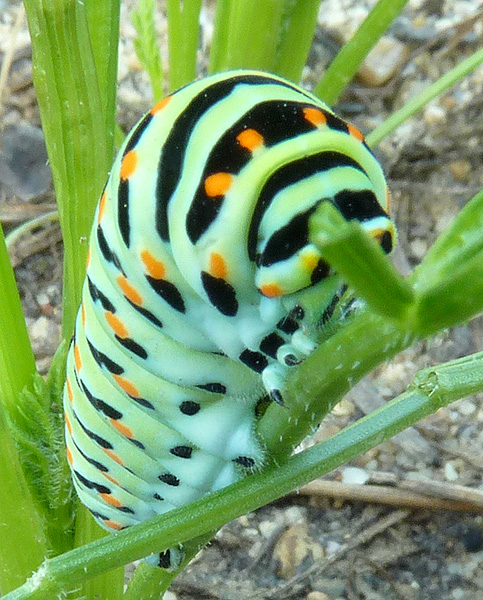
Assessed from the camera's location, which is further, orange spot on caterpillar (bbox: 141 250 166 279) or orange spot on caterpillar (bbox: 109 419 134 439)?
orange spot on caterpillar (bbox: 109 419 134 439)

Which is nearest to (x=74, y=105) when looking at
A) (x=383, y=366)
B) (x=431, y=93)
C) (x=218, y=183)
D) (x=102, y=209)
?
(x=102, y=209)

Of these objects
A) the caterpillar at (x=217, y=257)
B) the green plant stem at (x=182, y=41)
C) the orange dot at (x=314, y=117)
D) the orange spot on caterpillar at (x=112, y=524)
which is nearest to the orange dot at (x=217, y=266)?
the caterpillar at (x=217, y=257)

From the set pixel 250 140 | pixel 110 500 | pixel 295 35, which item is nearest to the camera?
pixel 250 140

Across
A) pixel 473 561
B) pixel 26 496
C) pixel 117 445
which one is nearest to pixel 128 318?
pixel 117 445

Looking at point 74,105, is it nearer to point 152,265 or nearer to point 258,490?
point 152,265

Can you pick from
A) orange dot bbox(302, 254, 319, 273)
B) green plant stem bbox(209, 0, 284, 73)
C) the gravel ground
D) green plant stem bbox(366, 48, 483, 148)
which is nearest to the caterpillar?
orange dot bbox(302, 254, 319, 273)

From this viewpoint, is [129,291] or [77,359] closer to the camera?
[129,291]

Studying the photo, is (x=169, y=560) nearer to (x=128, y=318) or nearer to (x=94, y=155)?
(x=128, y=318)

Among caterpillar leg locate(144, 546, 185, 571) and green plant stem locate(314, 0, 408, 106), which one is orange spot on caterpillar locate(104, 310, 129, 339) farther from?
green plant stem locate(314, 0, 408, 106)
